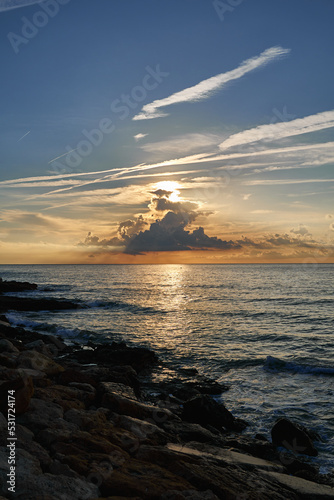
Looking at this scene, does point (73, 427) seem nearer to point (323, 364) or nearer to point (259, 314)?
point (323, 364)

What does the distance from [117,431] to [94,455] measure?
1571mm

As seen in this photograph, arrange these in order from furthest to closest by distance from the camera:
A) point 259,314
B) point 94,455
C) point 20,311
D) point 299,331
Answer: point 20,311, point 259,314, point 299,331, point 94,455

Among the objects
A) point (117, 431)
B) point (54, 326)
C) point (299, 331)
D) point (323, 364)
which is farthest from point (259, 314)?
point (117, 431)

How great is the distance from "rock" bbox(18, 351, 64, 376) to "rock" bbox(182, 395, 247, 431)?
16.8 feet

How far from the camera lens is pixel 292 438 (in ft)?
36.0

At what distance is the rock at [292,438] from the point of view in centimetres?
1075

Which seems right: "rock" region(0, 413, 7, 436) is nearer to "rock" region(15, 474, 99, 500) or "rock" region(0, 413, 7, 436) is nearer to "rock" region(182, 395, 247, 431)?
"rock" region(15, 474, 99, 500)

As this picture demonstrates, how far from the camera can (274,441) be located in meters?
11.2

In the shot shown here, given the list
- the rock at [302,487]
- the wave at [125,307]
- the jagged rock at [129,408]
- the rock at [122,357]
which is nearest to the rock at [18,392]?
the jagged rock at [129,408]

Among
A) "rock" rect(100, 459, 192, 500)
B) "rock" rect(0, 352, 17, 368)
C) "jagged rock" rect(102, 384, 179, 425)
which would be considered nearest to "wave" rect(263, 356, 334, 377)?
"jagged rock" rect(102, 384, 179, 425)

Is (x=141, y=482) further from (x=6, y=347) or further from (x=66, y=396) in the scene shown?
(x=6, y=347)

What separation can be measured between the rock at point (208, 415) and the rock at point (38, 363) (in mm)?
5127

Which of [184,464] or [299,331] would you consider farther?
[299,331]

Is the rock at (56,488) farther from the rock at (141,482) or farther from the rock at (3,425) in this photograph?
the rock at (3,425)
